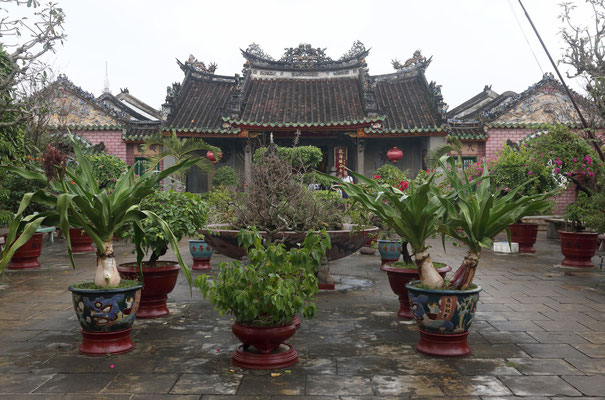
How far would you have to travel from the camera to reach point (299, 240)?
22.0ft

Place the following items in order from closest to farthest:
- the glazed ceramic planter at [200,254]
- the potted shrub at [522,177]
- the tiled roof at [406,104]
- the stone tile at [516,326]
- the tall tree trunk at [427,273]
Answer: the tall tree trunk at [427,273], the stone tile at [516,326], the glazed ceramic planter at [200,254], the potted shrub at [522,177], the tiled roof at [406,104]

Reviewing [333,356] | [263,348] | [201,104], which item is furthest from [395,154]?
[263,348]

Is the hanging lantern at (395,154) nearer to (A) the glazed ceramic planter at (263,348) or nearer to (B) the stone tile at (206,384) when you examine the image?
(A) the glazed ceramic planter at (263,348)

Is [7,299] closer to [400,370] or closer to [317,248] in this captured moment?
[317,248]

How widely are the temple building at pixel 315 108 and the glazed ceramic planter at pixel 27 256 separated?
783cm

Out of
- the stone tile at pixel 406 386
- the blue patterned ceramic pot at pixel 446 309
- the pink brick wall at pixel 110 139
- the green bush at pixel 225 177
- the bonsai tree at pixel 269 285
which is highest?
the pink brick wall at pixel 110 139

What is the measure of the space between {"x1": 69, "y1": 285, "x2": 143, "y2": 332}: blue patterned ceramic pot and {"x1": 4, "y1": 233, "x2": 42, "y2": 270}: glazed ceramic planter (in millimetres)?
5676

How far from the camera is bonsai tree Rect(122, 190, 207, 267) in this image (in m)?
5.53

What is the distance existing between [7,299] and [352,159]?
43.5 ft

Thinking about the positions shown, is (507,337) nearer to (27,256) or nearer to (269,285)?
(269,285)

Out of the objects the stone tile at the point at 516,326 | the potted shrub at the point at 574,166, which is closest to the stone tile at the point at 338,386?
the stone tile at the point at 516,326

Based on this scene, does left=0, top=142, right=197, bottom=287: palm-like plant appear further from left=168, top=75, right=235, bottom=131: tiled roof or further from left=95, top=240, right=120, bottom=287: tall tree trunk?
left=168, top=75, right=235, bottom=131: tiled roof

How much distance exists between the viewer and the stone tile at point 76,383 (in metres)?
→ 3.54

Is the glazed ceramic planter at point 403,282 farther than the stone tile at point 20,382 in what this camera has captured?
Yes
